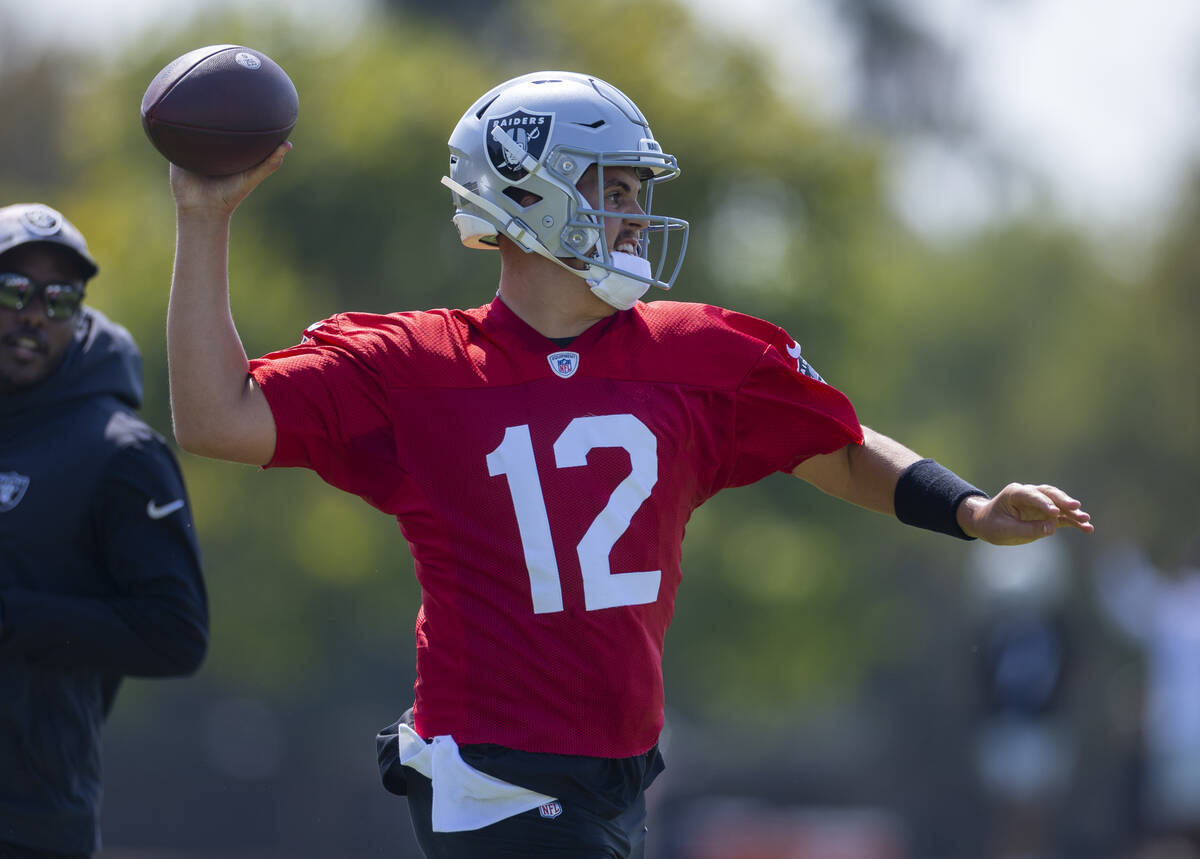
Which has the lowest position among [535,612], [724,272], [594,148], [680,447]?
[724,272]

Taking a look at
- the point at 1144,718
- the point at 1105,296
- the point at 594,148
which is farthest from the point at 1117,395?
the point at 594,148

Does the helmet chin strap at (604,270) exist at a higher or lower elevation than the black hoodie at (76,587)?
higher

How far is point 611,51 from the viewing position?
21844 millimetres

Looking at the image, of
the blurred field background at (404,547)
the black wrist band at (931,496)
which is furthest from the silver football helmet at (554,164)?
the blurred field background at (404,547)

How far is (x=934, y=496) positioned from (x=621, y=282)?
82 centimetres

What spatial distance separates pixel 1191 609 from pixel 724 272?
1024cm

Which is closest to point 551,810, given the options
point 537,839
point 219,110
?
point 537,839

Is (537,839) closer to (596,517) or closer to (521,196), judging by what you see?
(596,517)

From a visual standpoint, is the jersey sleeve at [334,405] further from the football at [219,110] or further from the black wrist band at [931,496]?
the black wrist band at [931,496]

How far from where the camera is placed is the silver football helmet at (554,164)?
3492mm

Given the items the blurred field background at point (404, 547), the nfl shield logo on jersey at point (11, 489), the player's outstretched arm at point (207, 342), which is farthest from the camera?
the blurred field background at point (404, 547)

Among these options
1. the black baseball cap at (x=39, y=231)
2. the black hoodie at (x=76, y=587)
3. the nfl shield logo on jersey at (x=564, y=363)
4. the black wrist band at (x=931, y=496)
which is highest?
the nfl shield logo on jersey at (x=564, y=363)

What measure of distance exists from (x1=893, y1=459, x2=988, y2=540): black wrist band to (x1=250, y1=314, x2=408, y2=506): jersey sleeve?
3.63ft

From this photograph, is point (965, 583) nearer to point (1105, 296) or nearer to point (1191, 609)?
point (1105, 296)
